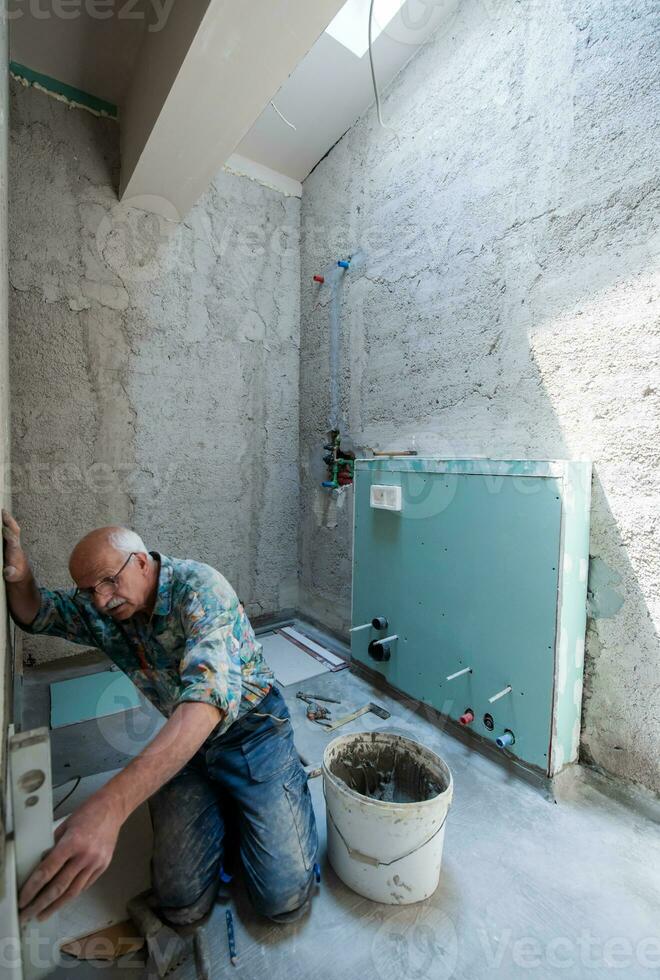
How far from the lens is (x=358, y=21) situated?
1.84 meters

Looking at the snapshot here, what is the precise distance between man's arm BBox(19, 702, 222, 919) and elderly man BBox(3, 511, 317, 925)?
7 cm

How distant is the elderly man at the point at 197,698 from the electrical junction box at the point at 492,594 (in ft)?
2.25

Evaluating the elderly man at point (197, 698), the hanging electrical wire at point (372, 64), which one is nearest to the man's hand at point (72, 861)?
the elderly man at point (197, 698)

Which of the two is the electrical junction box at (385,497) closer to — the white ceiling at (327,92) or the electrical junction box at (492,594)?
the electrical junction box at (492,594)

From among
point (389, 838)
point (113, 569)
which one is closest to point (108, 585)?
point (113, 569)

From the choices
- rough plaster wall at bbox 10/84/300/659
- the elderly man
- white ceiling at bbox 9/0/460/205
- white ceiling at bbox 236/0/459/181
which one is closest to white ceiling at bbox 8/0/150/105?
white ceiling at bbox 9/0/460/205

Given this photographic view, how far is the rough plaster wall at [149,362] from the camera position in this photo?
6.45ft

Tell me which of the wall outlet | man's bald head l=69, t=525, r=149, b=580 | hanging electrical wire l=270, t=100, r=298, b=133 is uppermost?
hanging electrical wire l=270, t=100, r=298, b=133

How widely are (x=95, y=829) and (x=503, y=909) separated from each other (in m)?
0.96

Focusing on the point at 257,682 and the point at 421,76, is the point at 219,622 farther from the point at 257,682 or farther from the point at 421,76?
the point at 421,76

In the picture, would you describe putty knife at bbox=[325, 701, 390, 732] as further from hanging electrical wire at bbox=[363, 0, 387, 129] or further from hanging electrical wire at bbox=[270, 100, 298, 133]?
hanging electrical wire at bbox=[270, 100, 298, 133]

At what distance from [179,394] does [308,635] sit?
152cm

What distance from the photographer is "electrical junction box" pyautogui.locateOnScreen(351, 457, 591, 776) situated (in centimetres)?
132

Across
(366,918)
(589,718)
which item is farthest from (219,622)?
(589,718)
